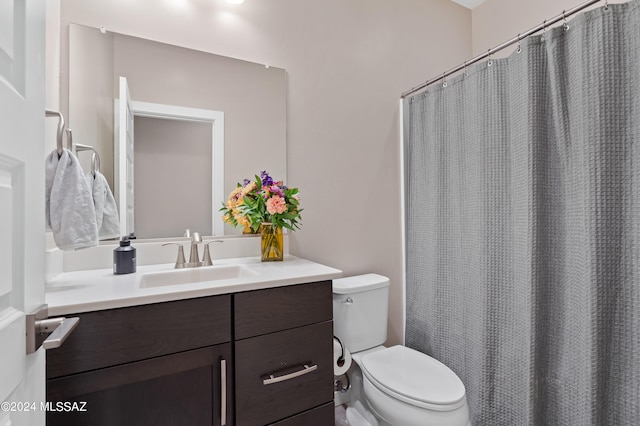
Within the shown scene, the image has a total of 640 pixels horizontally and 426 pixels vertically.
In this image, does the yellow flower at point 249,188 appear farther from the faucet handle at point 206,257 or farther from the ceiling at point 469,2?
the ceiling at point 469,2

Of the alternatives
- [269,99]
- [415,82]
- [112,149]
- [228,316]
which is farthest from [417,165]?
[112,149]

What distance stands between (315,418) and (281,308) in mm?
463

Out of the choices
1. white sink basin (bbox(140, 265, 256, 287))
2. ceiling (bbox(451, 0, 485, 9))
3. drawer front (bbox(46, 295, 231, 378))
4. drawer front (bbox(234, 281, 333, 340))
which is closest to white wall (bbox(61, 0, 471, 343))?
ceiling (bbox(451, 0, 485, 9))

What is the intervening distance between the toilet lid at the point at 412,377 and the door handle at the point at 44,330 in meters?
1.17

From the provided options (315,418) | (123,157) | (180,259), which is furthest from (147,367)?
(123,157)

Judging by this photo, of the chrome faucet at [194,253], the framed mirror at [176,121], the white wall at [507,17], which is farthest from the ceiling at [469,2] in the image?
the chrome faucet at [194,253]

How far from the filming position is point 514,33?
208 centimetres

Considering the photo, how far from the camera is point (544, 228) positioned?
1.29m

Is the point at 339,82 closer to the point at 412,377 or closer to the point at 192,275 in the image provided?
the point at 192,275

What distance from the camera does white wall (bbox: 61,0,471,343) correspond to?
5.01 feet

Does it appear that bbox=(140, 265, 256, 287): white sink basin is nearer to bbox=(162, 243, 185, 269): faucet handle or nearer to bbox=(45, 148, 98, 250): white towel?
bbox=(162, 243, 185, 269): faucet handle

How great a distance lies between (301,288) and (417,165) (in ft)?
4.03

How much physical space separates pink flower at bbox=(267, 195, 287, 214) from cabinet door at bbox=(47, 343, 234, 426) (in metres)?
0.61

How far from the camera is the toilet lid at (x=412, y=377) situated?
1207 mm
